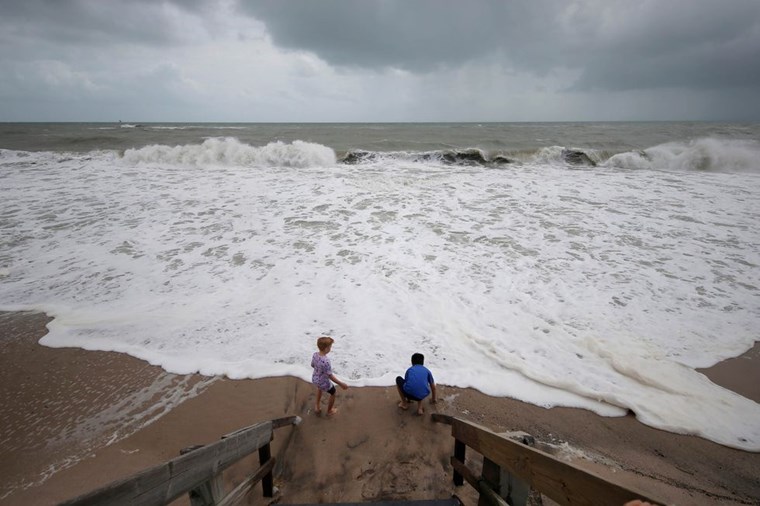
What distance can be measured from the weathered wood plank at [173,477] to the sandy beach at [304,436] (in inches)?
52.1

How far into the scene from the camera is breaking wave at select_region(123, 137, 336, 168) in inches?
873

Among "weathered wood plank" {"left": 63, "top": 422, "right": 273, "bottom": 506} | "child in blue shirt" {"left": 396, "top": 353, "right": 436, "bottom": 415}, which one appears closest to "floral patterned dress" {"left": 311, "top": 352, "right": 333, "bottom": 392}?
"child in blue shirt" {"left": 396, "top": 353, "right": 436, "bottom": 415}

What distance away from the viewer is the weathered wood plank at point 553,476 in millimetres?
1287

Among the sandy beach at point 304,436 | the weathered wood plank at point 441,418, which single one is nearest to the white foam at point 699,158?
the sandy beach at point 304,436

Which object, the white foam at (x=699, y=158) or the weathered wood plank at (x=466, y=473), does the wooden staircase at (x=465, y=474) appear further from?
the white foam at (x=699, y=158)

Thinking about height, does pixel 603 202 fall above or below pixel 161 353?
above

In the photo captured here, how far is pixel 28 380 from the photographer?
468cm

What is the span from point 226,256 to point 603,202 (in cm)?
1273

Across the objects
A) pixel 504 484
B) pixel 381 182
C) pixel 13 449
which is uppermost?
pixel 381 182

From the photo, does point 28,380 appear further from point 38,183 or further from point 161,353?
point 38,183

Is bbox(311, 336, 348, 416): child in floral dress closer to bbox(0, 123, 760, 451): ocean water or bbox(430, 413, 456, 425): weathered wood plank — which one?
bbox(0, 123, 760, 451): ocean water

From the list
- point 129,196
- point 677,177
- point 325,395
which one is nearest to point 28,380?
point 325,395

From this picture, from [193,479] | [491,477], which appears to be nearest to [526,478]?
[491,477]

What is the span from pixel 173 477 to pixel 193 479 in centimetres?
22
